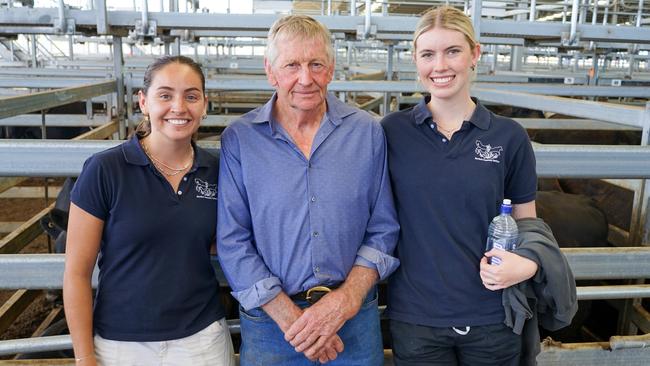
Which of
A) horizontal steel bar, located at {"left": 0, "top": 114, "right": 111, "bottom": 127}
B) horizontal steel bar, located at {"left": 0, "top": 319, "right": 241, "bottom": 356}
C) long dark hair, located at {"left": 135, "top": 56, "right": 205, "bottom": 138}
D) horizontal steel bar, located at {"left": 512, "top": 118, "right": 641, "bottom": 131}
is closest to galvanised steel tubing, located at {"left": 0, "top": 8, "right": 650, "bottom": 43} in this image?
horizontal steel bar, located at {"left": 512, "top": 118, "right": 641, "bottom": 131}

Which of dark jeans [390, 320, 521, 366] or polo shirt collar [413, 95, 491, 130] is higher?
polo shirt collar [413, 95, 491, 130]

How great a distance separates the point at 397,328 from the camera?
68.1 inches

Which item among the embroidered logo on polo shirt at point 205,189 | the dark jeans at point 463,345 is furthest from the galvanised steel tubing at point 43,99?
the dark jeans at point 463,345

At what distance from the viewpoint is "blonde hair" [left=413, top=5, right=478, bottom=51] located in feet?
5.36

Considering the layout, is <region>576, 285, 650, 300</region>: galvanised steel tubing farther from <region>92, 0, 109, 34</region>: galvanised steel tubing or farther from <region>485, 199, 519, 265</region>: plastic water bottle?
<region>92, 0, 109, 34</region>: galvanised steel tubing

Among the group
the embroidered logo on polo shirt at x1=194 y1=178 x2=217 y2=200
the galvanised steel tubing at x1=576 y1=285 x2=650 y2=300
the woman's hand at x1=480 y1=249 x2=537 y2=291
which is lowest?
the galvanised steel tubing at x1=576 y1=285 x2=650 y2=300

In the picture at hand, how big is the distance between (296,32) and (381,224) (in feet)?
1.98

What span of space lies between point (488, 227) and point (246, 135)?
0.75 meters

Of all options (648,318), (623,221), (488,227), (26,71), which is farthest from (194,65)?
(26,71)

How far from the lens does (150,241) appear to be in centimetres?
157

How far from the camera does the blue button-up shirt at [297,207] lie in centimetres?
166

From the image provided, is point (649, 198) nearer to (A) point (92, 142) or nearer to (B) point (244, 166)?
(B) point (244, 166)

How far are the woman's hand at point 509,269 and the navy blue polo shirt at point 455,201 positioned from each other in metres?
0.09

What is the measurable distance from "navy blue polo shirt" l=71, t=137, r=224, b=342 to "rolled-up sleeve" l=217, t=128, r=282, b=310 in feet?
0.18
